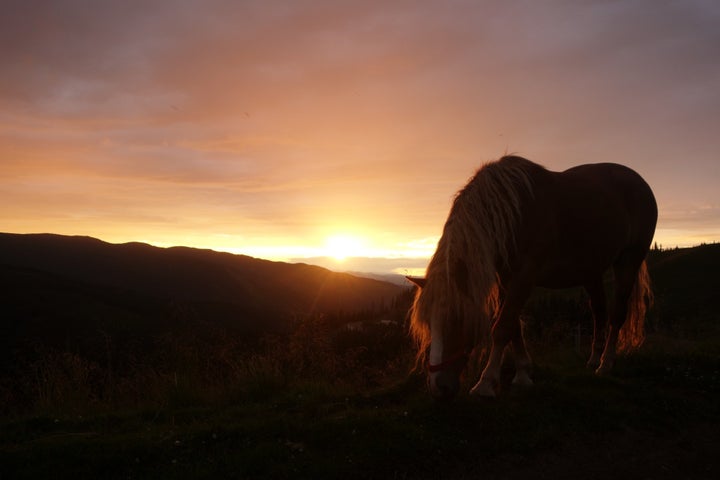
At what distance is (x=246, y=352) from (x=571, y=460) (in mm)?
5586

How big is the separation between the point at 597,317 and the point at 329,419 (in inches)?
201

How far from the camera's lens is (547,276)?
612 centimetres

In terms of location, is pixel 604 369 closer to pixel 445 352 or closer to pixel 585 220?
pixel 585 220

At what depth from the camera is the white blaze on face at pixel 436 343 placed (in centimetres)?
460

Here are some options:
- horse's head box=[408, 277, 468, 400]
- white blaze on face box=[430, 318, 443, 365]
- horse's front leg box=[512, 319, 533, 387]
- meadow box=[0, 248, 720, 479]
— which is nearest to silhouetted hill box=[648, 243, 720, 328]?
meadow box=[0, 248, 720, 479]

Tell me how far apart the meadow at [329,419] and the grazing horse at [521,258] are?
567 mm

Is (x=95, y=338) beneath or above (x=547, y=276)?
beneath

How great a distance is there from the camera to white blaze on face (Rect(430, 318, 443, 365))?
15.1 feet

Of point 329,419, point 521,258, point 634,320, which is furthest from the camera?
point 634,320

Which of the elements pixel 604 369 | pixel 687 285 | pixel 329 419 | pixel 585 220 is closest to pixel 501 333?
pixel 585 220

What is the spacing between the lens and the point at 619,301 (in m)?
7.48

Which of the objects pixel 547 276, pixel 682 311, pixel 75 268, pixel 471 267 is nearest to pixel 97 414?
pixel 471 267

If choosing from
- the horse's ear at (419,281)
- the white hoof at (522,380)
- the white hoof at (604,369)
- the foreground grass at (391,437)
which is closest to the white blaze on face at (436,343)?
the horse's ear at (419,281)

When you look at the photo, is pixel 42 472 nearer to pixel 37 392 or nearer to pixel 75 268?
pixel 37 392
